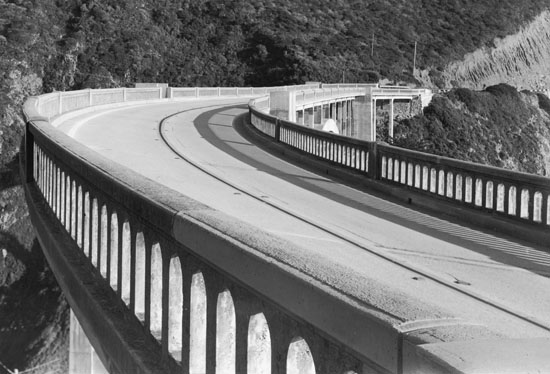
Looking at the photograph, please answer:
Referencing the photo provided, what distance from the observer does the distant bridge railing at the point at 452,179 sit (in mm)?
11023

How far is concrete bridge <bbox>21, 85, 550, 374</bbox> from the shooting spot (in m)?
2.59

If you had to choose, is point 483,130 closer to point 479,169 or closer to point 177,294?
point 479,169

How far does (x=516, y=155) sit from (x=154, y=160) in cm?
7070

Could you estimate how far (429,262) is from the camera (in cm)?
969

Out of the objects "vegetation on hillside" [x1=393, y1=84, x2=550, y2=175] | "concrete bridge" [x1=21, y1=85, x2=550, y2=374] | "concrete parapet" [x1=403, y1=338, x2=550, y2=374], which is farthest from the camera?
"vegetation on hillside" [x1=393, y1=84, x2=550, y2=175]

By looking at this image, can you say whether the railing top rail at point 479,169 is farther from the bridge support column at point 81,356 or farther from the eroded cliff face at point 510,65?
the eroded cliff face at point 510,65

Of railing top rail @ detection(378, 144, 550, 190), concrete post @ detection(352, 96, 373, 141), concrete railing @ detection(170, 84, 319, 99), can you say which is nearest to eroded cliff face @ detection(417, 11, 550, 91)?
concrete post @ detection(352, 96, 373, 141)

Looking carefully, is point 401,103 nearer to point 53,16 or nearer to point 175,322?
point 53,16

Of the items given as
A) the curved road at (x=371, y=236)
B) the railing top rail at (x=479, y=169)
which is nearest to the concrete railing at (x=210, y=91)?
the curved road at (x=371, y=236)

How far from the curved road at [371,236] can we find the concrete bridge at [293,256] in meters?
0.03

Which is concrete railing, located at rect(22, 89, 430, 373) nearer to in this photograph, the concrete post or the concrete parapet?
the concrete parapet

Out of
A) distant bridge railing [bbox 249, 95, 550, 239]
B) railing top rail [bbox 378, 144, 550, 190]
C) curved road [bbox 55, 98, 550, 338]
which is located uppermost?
railing top rail [bbox 378, 144, 550, 190]

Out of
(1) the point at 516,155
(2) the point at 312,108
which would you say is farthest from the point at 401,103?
(2) the point at 312,108

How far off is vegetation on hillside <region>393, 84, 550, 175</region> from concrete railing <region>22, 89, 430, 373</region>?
6902cm
